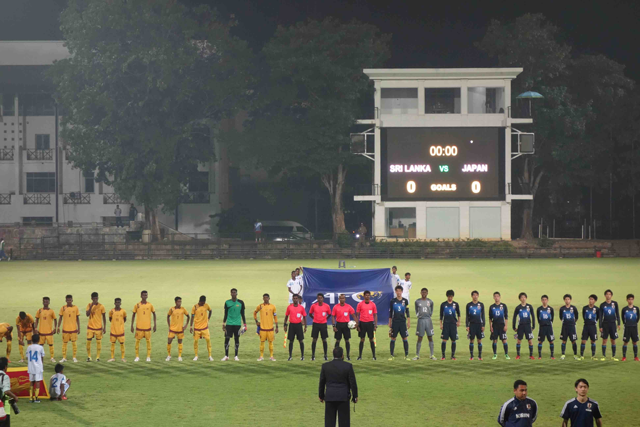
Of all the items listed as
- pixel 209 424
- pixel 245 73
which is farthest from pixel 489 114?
pixel 209 424

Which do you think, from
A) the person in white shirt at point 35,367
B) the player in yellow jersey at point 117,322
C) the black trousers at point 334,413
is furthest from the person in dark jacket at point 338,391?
the player in yellow jersey at point 117,322

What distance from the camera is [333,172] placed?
214ft

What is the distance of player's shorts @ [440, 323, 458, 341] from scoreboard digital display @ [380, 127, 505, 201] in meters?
35.0

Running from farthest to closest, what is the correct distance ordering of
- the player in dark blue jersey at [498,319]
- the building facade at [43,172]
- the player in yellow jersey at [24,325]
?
the building facade at [43,172] → the player in dark blue jersey at [498,319] → the player in yellow jersey at [24,325]

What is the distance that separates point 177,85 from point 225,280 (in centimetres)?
2751

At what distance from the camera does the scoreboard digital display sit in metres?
53.2

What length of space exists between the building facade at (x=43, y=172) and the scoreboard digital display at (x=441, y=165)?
20657 millimetres

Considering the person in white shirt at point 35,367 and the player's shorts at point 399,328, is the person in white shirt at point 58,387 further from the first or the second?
the player's shorts at point 399,328

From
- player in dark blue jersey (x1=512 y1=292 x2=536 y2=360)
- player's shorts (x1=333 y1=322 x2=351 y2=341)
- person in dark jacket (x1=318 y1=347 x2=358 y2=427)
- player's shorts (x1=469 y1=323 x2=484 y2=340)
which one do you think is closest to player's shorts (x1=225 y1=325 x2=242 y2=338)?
player's shorts (x1=333 y1=322 x2=351 y2=341)

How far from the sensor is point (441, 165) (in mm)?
53281

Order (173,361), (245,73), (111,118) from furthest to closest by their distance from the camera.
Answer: (245,73) < (111,118) < (173,361)

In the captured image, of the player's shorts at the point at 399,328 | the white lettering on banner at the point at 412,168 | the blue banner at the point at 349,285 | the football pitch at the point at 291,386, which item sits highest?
the white lettering on banner at the point at 412,168

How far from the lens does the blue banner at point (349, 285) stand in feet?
79.6

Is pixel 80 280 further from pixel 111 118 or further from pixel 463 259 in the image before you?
pixel 463 259
